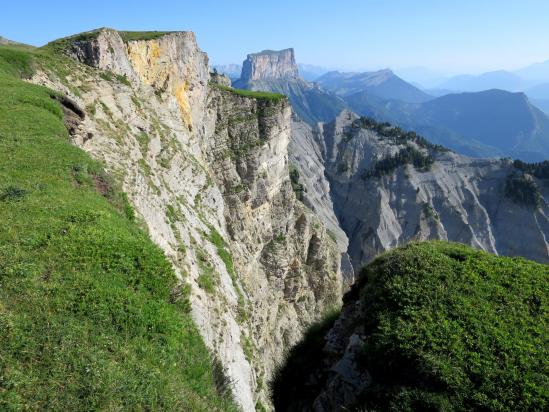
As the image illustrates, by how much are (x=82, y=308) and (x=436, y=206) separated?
104799 mm

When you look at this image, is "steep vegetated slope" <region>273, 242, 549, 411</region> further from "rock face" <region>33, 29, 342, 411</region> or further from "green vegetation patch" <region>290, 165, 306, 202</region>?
"green vegetation patch" <region>290, 165, 306, 202</region>

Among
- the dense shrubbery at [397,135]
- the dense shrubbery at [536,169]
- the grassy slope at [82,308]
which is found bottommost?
the dense shrubbery at [536,169]

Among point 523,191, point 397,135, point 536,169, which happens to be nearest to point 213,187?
point 523,191

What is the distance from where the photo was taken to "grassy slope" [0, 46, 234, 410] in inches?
249

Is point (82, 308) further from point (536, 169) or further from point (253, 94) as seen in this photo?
point (536, 169)

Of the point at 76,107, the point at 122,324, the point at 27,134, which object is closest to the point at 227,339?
the point at 122,324

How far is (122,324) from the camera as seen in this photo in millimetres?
7977

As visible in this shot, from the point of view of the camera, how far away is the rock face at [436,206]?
92688 millimetres

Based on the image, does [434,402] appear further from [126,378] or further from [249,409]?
[126,378]

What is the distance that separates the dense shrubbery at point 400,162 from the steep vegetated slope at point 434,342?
320 ft

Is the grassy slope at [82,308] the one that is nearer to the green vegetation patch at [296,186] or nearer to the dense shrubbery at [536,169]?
the green vegetation patch at [296,186]

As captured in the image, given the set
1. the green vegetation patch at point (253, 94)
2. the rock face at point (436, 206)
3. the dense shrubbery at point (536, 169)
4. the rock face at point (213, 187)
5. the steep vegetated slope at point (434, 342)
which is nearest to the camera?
the steep vegetated slope at point (434, 342)

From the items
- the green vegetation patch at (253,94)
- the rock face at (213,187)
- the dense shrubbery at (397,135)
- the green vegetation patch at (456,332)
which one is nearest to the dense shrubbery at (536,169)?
the dense shrubbery at (397,135)

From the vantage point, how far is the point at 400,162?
362ft
